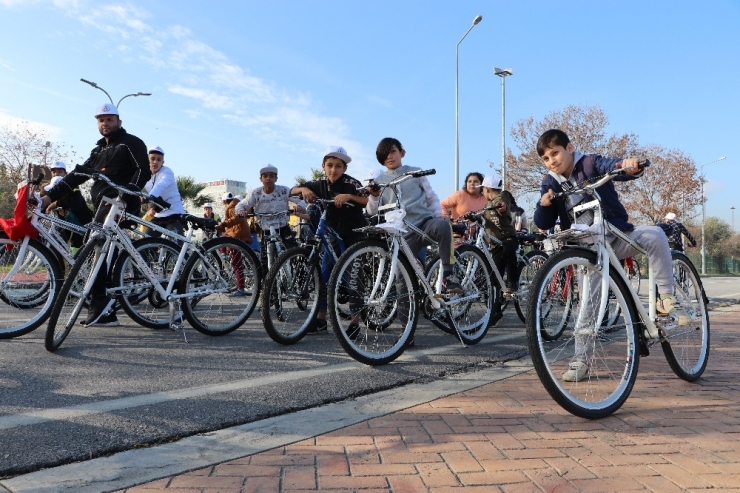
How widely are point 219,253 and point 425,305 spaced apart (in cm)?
202

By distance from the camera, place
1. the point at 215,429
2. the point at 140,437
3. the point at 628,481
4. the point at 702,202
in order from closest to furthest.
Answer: the point at 628,481 < the point at 140,437 < the point at 215,429 < the point at 702,202

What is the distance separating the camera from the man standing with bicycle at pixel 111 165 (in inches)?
217

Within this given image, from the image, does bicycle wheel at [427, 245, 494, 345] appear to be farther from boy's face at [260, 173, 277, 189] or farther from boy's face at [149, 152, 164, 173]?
boy's face at [149, 152, 164, 173]

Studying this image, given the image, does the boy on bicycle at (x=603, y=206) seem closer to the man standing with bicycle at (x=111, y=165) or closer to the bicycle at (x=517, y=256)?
the bicycle at (x=517, y=256)

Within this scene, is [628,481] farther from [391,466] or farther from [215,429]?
[215,429]

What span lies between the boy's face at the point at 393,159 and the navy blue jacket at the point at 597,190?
174 cm

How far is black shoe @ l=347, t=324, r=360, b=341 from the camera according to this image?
13.7 ft

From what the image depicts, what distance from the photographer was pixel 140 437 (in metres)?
2.58

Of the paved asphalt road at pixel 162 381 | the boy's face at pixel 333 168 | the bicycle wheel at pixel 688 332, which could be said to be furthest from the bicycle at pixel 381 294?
the bicycle wheel at pixel 688 332

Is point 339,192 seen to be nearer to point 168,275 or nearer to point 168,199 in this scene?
point 168,275

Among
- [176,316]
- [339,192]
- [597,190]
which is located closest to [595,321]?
[597,190]

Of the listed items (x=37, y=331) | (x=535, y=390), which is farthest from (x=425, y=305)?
(x=37, y=331)

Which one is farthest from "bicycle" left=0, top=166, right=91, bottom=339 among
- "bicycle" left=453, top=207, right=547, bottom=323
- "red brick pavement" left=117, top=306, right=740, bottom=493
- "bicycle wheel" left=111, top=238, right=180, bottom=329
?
"bicycle" left=453, top=207, right=547, bottom=323

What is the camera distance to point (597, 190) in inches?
148
